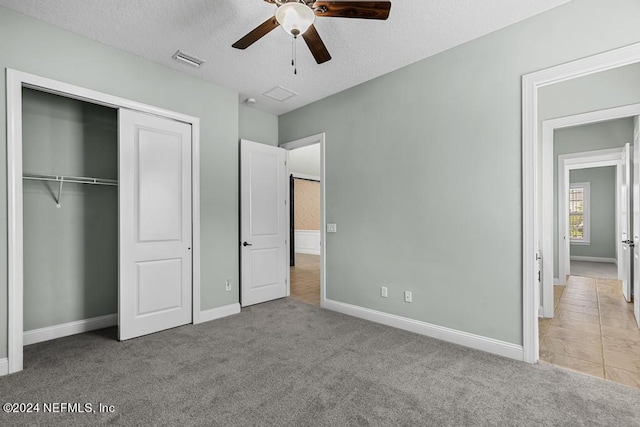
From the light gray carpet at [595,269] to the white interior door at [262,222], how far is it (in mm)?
6124

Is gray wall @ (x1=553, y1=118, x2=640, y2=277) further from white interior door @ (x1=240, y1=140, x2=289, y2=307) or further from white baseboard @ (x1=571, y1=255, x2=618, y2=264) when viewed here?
white interior door @ (x1=240, y1=140, x2=289, y2=307)

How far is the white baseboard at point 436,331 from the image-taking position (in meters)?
2.63

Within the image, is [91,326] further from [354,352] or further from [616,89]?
[616,89]

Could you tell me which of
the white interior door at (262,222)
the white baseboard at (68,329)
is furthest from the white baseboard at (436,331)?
the white baseboard at (68,329)

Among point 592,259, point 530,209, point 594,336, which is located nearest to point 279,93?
point 530,209

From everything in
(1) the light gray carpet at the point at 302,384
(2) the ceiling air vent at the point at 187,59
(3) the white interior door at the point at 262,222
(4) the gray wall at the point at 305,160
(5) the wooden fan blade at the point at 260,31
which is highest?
(2) the ceiling air vent at the point at 187,59

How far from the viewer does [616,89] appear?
340 cm

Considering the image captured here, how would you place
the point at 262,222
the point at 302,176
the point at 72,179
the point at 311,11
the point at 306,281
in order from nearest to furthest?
the point at 311,11
the point at 72,179
the point at 262,222
the point at 306,281
the point at 302,176

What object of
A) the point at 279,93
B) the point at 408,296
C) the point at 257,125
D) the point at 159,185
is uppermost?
the point at 279,93

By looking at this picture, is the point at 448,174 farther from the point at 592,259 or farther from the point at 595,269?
the point at 592,259

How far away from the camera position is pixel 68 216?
3195 mm

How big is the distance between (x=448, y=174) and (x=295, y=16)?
203cm

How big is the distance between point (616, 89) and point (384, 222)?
2.98 m

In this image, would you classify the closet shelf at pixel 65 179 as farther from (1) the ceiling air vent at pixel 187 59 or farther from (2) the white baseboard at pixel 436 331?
(2) the white baseboard at pixel 436 331
